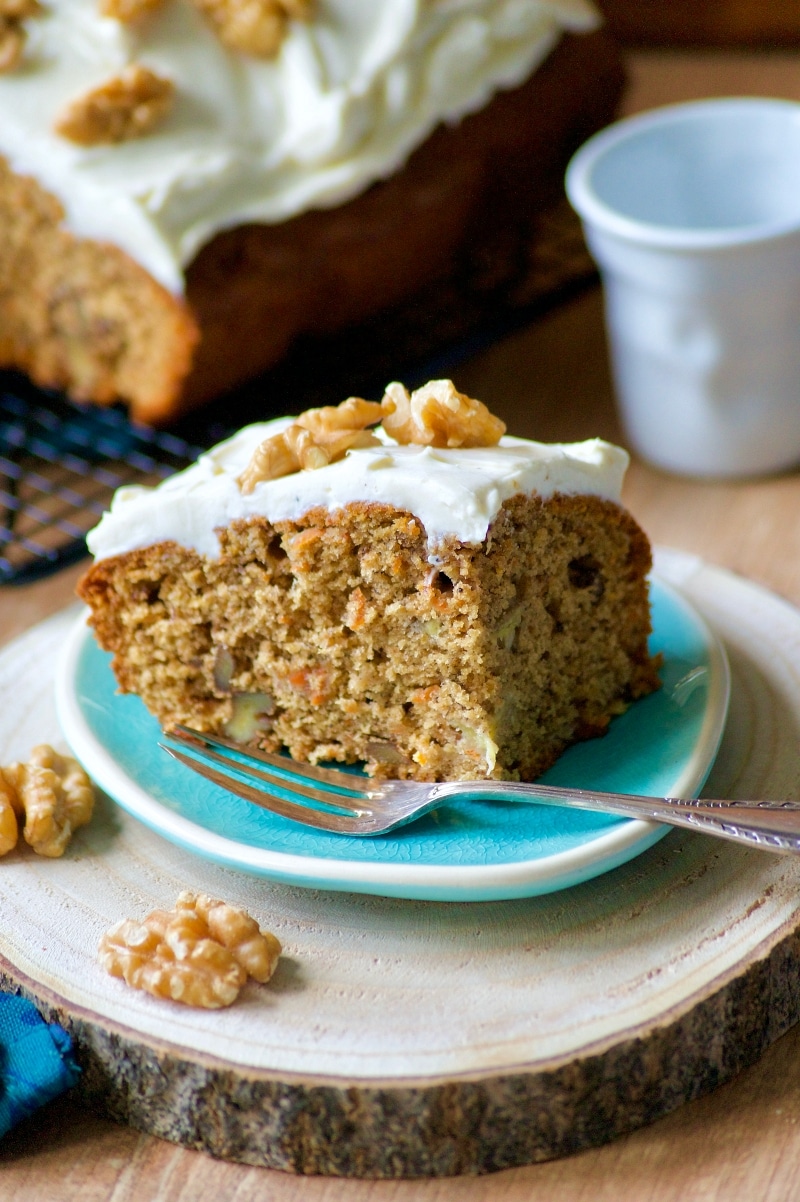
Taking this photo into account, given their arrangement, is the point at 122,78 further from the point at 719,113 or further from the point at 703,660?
the point at 703,660

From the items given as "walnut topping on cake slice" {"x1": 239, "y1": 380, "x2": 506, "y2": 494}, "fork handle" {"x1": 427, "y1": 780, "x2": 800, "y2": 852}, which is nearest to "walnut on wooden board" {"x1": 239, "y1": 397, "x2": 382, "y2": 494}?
"walnut topping on cake slice" {"x1": 239, "y1": 380, "x2": 506, "y2": 494}

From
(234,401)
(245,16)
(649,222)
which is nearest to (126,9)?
(245,16)

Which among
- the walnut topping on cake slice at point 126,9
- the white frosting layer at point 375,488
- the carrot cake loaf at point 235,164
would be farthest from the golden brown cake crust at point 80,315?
the white frosting layer at point 375,488

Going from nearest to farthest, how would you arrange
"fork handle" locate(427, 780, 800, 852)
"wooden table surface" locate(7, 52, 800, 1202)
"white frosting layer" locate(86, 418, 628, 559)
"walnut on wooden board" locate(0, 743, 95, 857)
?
"wooden table surface" locate(7, 52, 800, 1202) → "fork handle" locate(427, 780, 800, 852) → "white frosting layer" locate(86, 418, 628, 559) → "walnut on wooden board" locate(0, 743, 95, 857)

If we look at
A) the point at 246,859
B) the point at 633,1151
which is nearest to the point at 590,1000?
the point at 633,1151

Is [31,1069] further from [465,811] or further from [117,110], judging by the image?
[117,110]

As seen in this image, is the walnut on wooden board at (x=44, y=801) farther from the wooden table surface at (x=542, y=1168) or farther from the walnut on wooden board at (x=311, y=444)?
the walnut on wooden board at (x=311, y=444)

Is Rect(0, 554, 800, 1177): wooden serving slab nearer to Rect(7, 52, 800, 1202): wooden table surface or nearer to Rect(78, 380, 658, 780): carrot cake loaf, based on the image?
Rect(7, 52, 800, 1202): wooden table surface
